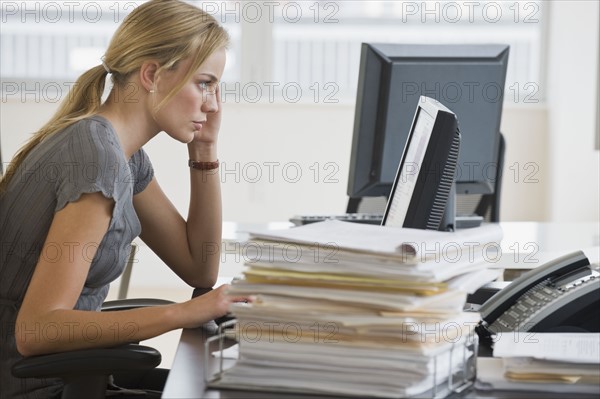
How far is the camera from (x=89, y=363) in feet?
4.22

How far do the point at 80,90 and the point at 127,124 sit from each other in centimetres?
12

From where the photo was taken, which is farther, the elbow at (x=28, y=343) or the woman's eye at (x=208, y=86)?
the woman's eye at (x=208, y=86)

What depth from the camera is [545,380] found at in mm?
1049

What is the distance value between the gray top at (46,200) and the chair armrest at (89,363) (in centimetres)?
18

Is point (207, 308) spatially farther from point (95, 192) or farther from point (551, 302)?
point (551, 302)

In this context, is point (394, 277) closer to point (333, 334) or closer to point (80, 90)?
point (333, 334)

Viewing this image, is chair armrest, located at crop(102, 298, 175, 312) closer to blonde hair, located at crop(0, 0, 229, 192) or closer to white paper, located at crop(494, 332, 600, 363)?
blonde hair, located at crop(0, 0, 229, 192)

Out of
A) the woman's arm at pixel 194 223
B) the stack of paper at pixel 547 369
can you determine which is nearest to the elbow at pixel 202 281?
the woman's arm at pixel 194 223

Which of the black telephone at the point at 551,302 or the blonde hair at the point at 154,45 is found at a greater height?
the blonde hair at the point at 154,45

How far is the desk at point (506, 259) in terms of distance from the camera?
1.03 m

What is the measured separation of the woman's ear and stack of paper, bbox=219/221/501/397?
0.67m

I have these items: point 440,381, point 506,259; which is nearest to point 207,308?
point 440,381

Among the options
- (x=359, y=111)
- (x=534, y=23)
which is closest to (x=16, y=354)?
(x=359, y=111)

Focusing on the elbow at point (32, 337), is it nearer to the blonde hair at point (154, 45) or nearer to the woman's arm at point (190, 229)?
the blonde hair at point (154, 45)
